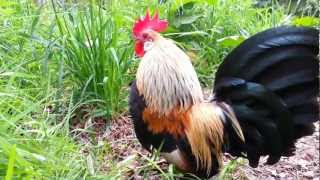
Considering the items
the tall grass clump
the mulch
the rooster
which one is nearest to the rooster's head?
the rooster

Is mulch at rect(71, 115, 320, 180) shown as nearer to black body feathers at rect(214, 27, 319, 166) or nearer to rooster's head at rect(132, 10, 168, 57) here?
black body feathers at rect(214, 27, 319, 166)

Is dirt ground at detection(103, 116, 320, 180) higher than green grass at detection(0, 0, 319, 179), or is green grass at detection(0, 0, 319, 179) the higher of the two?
green grass at detection(0, 0, 319, 179)

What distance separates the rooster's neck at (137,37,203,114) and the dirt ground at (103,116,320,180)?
48 cm

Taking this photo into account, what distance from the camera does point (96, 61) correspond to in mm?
3184

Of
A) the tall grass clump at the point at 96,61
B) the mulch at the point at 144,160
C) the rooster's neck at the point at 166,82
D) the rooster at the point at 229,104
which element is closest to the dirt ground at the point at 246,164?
the mulch at the point at 144,160

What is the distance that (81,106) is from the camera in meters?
3.23

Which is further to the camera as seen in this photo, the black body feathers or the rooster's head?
the rooster's head

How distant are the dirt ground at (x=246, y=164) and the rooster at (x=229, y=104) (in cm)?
33

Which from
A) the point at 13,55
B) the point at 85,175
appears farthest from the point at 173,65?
the point at 13,55

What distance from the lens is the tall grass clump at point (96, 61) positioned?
3172 mm

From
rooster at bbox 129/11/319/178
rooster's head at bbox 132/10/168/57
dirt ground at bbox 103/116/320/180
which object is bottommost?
dirt ground at bbox 103/116/320/180

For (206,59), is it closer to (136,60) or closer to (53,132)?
(136,60)

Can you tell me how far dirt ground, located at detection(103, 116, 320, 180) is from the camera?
296cm

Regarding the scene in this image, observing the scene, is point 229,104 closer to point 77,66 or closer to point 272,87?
point 272,87
